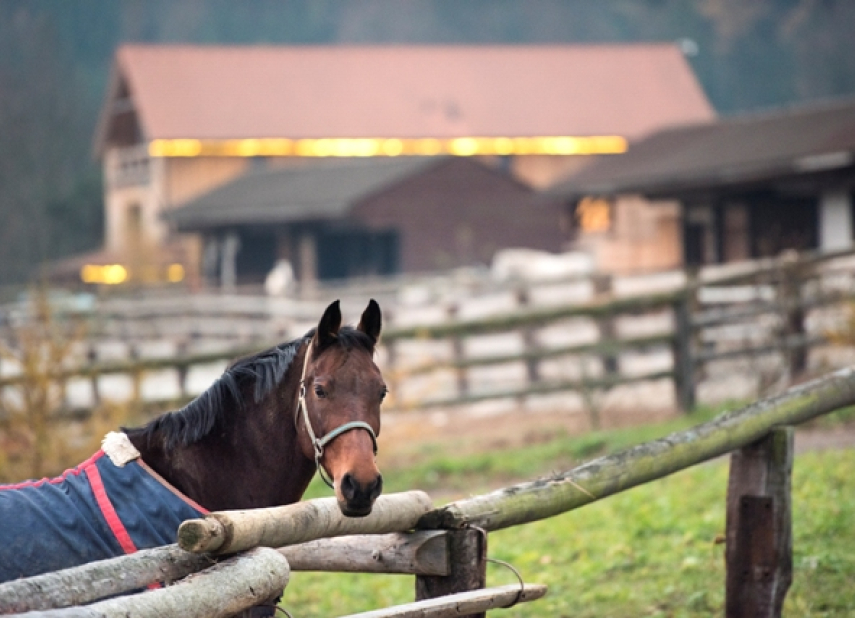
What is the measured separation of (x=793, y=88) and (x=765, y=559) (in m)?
79.1

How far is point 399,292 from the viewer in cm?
2716

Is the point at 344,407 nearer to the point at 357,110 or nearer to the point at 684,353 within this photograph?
the point at 684,353

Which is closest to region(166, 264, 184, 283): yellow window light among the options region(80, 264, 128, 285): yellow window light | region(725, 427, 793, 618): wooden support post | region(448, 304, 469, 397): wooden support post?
region(80, 264, 128, 285): yellow window light

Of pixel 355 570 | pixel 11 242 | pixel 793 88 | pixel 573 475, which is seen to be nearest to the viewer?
pixel 355 570

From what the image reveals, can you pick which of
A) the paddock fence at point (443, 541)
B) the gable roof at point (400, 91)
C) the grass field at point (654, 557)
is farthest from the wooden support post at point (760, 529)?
the gable roof at point (400, 91)

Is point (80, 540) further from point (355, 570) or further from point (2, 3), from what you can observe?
point (2, 3)

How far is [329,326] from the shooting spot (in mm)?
4008

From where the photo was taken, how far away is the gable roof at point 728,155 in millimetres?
20278

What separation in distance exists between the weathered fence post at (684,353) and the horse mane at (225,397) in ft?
27.6

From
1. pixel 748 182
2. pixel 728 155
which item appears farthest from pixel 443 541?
pixel 728 155

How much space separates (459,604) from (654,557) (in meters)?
3.09

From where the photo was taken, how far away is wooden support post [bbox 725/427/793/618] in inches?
194

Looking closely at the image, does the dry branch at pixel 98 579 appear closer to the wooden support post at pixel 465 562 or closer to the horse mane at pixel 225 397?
the horse mane at pixel 225 397

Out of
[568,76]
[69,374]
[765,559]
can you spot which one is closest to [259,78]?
[568,76]
